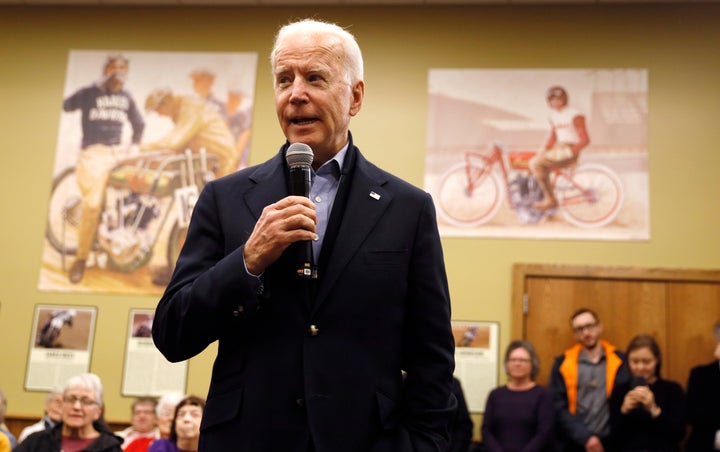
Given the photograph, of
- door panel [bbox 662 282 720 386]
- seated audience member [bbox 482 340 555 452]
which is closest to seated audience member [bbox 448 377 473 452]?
seated audience member [bbox 482 340 555 452]

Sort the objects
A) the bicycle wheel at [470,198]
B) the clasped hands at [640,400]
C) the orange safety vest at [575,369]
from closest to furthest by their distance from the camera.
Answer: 1. the clasped hands at [640,400]
2. the orange safety vest at [575,369]
3. the bicycle wheel at [470,198]

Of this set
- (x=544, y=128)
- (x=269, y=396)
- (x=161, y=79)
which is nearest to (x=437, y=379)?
(x=269, y=396)

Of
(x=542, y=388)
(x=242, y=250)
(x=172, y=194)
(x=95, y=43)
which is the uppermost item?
(x=95, y=43)

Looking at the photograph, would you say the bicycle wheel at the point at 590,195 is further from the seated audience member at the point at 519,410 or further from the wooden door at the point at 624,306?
the seated audience member at the point at 519,410

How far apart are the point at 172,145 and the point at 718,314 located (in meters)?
5.13

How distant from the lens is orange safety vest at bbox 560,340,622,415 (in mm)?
6559

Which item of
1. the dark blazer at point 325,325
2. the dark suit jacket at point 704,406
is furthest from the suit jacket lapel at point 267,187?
the dark suit jacket at point 704,406

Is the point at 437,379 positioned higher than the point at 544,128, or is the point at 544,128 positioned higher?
the point at 544,128

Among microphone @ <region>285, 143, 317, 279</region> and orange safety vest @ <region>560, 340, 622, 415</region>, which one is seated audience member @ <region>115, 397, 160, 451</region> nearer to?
orange safety vest @ <region>560, 340, 622, 415</region>

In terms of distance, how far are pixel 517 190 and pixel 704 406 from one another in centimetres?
238

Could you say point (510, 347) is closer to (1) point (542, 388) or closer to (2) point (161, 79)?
(1) point (542, 388)

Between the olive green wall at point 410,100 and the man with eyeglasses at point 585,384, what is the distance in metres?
0.73

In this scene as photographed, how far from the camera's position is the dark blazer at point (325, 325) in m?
1.70

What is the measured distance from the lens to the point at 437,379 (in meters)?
1.86
